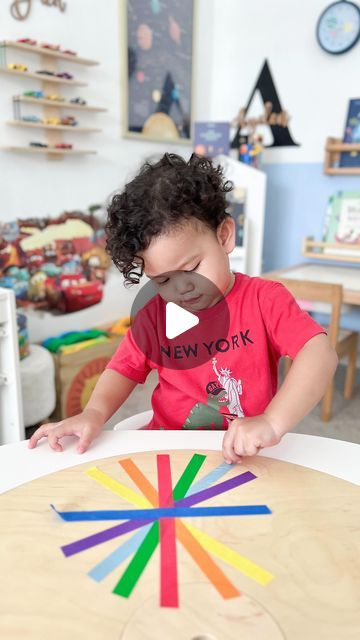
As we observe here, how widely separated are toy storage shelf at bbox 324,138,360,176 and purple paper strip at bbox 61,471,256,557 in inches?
103

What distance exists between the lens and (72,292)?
262cm

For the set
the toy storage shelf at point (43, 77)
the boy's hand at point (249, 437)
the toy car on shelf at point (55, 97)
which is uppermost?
the toy storage shelf at point (43, 77)

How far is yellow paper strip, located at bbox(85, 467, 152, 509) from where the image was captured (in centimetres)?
63

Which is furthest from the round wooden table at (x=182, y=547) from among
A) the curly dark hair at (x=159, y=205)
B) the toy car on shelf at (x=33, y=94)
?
the toy car on shelf at (x=33, y=94)

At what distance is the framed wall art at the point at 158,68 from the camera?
2760 mm

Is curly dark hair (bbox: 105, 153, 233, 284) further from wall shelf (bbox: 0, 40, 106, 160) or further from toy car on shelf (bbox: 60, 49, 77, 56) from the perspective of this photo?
toy car on shelf (bbox: 60, 49, 77, 56)

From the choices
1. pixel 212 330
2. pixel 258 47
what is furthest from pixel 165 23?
pixel 212 330

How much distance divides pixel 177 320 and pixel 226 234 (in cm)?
20

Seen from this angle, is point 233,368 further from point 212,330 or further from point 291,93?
point 291,93

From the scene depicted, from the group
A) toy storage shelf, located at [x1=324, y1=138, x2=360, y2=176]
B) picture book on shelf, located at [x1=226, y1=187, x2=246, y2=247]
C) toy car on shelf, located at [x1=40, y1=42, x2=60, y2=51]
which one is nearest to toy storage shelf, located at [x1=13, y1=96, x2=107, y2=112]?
toy car on shelf, located at [x1=40, y1=42, x2=60, y2=51]

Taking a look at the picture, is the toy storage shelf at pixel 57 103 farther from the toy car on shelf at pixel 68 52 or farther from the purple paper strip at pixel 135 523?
the purple paper strip at pixel 135 523

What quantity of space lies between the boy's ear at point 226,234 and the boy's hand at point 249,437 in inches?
12.6

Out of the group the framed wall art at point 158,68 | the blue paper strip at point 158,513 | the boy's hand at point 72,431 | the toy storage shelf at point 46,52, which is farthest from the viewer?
the framed wall art at point 158,68

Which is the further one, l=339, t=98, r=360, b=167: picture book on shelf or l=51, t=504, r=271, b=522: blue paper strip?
l=339, t=98, r=360, b=167: picture book on shelf
